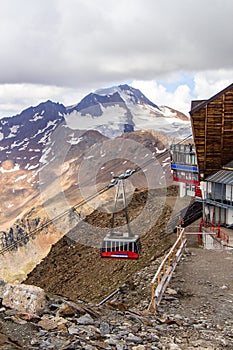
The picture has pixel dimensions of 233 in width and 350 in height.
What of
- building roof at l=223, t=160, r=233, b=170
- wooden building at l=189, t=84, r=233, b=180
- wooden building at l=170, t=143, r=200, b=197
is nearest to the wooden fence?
wooden building at l=189, t=84, r=233, b=180

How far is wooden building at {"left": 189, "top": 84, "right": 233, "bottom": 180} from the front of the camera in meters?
41.9

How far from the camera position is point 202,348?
13344 mm

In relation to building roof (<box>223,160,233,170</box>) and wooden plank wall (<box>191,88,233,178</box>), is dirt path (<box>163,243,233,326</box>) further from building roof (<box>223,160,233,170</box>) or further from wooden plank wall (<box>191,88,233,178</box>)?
building roof (<box>223,160,233,170</box>)

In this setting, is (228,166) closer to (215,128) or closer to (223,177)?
(223,177)

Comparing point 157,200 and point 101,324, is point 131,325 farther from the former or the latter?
point 157,200

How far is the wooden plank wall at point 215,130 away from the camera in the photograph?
138 ft

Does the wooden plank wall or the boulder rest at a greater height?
the wooden plank wall

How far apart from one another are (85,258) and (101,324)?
3325 centimetres

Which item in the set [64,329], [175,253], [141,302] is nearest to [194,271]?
[175,253]

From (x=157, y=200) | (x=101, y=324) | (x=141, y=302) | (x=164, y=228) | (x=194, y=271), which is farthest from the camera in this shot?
(x=157, y=200)

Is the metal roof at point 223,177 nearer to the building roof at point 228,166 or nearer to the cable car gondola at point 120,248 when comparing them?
the building roof at point 228,166

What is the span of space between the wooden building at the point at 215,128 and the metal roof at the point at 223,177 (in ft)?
3.20

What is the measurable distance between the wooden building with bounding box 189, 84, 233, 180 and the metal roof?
3.20 feet

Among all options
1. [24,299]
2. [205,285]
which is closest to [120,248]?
[205,285]
